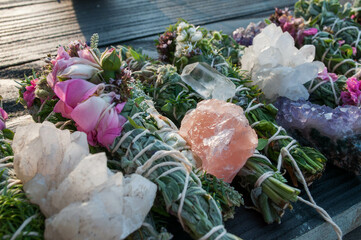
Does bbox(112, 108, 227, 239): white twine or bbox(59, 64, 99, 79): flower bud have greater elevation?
bbox(59, 64, 99, 79): flower bud

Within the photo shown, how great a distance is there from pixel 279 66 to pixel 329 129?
16.2 inches

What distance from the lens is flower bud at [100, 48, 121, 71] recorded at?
135cm

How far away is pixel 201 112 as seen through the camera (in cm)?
149

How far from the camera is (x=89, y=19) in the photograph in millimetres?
3002

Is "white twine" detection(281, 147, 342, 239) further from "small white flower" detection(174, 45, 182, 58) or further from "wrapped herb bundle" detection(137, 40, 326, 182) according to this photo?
"small white flower" detection(174, 45, 182, 58)

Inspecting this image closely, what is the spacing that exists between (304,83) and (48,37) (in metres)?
1.72

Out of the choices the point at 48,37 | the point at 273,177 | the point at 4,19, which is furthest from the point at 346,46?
the point at 4,19

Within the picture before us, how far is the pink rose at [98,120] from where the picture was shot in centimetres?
126

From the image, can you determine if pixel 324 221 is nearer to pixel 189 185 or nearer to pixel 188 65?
pixel 189 185

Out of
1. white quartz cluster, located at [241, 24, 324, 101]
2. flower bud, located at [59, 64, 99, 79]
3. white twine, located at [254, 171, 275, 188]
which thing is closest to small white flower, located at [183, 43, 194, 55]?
white quartz cluster, located at [241, 24, 324, 101]

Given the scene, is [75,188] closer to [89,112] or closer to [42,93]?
[89,112]

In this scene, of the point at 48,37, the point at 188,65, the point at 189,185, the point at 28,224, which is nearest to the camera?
the point at 28,224

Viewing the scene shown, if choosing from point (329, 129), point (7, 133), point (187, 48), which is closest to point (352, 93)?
point (329, 129)

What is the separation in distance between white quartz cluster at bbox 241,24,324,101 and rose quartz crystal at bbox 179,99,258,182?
435mm
